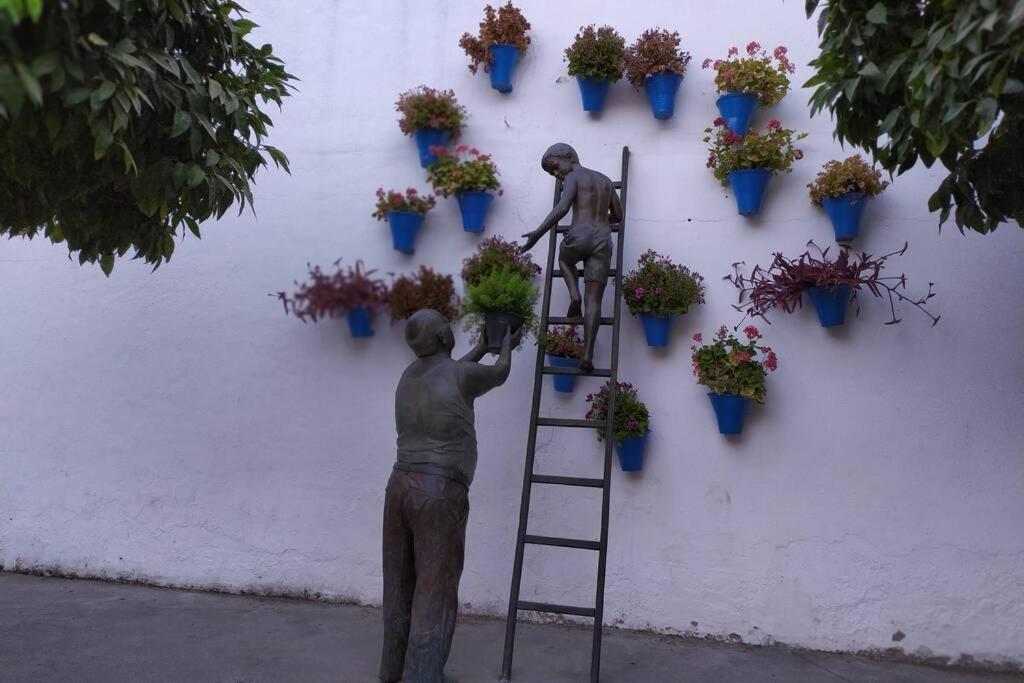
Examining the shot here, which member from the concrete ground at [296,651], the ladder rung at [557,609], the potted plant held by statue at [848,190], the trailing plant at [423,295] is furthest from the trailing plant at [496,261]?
the concrete ground at [296,651]

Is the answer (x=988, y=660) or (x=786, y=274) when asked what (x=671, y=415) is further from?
(x=988, y=660)

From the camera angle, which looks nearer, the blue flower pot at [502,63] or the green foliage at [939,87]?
the green foliage at [939,87]

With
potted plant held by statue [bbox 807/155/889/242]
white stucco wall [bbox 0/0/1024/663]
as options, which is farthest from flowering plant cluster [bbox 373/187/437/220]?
potted plant held by statue [bbox 807/155/889/242]

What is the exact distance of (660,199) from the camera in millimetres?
4906

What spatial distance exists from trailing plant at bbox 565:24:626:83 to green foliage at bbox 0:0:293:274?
1.71m

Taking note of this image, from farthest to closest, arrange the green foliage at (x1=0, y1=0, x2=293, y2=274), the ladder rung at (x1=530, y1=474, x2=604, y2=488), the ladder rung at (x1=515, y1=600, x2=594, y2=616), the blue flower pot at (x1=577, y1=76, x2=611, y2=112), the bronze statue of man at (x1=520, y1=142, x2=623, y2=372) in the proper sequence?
the blue flower pot at (x1=577, y1=76, x2=611, y2=112) < the bronze statue of man at (x1=520, y1=142, x2=623, y2=372) < the ladder rung at (x1=530, y1=474, x2=604, y2=488) < the ladder rung at (x1=515, y1=600, x2=594, y2=616) < the green foliage at (x1=0, y1=0, x2=293, y2=274)

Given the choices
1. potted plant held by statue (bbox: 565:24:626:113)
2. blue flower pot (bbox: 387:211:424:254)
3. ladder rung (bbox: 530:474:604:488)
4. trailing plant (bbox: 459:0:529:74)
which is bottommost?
ladder rung (bbox: 530:474:604:488)

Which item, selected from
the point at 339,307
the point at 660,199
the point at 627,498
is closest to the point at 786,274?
the point at 660,199

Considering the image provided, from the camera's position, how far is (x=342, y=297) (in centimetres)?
523

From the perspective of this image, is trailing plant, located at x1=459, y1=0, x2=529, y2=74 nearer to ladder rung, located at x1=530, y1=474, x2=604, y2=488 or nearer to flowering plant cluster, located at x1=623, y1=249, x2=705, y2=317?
flowering plant cluster, located at x1=623, y1=249, x2=705, y2=317

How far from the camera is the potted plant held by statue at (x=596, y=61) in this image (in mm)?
4855

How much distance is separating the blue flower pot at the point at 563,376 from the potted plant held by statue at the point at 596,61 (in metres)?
1.39

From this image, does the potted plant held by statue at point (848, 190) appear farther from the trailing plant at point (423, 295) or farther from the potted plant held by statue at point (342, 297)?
the potted plant held by statue at point (342, 297)

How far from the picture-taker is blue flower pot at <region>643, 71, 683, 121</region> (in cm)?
480
